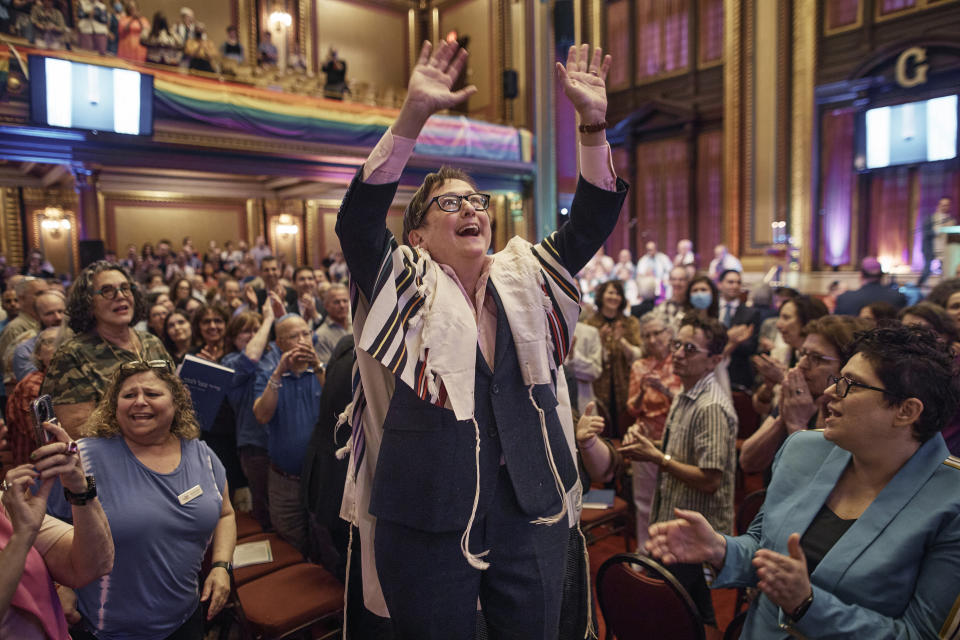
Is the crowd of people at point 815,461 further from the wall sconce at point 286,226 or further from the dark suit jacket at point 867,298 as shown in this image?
the wall sconce at point 286,226

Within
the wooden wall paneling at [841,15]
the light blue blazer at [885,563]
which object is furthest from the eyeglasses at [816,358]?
the wooden wall paneling at [841,15]

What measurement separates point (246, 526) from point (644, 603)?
6.09 feet

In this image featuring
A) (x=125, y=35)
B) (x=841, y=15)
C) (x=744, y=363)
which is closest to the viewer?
(x=744, y=363)

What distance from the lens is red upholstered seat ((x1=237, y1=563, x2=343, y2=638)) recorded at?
6.65 feet

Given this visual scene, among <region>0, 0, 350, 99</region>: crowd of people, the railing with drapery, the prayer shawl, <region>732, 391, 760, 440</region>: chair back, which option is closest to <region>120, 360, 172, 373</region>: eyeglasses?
the prayer shawl

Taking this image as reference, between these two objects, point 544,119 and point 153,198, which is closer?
point 544,119

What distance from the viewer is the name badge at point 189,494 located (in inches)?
67.2

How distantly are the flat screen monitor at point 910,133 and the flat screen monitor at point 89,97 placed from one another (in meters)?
10.0

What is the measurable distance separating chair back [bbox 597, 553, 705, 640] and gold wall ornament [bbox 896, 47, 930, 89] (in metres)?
9.94

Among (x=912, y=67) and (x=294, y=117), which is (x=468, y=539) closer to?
(x=294, y=117)

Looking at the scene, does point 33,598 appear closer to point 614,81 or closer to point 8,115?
point 8,115

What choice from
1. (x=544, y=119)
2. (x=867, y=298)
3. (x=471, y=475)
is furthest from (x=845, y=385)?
(x=544, y=119)

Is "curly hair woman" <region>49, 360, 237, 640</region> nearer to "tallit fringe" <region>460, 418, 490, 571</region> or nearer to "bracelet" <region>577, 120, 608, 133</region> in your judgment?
"tallit fringe" <region>460, 418, 490, 571</region>

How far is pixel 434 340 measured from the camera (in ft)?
4.00
